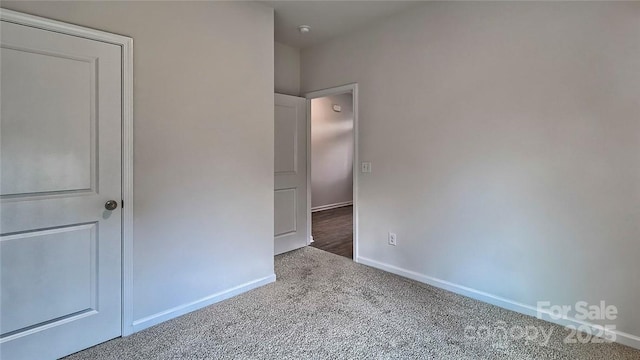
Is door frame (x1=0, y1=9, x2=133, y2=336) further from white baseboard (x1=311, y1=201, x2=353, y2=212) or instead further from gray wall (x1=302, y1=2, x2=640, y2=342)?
white baseboard (x1=311, y1=201, x2=353, y2=212)

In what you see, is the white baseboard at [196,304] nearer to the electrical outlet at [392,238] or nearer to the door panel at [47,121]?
the door panel at [47,121]

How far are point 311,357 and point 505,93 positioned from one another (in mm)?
2284

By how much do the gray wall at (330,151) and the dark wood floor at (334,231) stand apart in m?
0.46

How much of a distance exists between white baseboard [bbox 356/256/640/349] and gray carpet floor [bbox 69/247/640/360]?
6 cm

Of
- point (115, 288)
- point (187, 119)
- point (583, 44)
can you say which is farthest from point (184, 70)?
point (583, 44)

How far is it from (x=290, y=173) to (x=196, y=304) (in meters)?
1.83

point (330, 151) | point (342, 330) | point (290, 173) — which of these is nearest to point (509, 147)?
point (342, 330)

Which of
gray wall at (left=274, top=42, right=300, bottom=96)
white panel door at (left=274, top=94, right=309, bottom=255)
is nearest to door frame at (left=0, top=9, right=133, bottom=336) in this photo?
white panel door at (left=274, top=94, right=309, bottom=255)

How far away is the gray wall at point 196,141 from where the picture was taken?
2051 millimetres

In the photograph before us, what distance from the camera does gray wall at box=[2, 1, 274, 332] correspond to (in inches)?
80.7

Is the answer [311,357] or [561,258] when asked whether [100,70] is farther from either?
[561,258]

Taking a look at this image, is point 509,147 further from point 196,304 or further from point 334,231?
point 334,231

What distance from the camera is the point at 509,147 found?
7.62 ft

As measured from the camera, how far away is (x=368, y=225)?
3314mm
